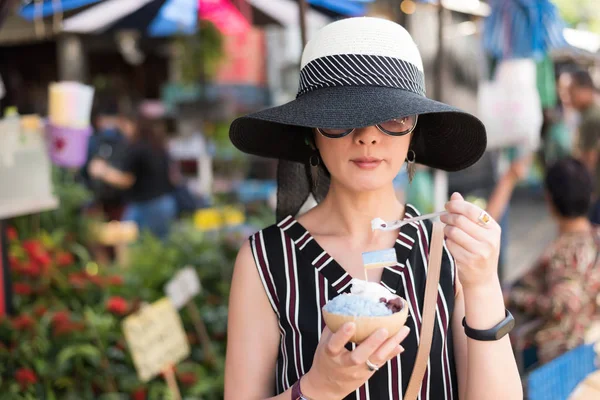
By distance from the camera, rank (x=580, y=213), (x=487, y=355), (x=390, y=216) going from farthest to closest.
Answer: (x=580, y=213)
(x=390, y=216)
(x=487, y=355)

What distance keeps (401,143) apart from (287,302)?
16.8 inches

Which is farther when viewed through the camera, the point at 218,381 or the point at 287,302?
the point at 218,381

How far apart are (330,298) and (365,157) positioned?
0.31m

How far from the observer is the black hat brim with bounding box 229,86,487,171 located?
140 cm

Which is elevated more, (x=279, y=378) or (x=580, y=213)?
(x=279, y=378)

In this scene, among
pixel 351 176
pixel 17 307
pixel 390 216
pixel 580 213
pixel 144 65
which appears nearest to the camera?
pixel 351 176

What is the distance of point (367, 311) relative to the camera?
4.04ft

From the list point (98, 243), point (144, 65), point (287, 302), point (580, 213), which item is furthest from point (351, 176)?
point (144, 65)

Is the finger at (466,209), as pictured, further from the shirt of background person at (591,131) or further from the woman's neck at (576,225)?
the shirt of background person at (591,131)

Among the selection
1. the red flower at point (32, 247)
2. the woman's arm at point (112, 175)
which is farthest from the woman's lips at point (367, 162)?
the woman's arm at point (112, 175)

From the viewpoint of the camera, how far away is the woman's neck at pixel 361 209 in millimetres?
1592

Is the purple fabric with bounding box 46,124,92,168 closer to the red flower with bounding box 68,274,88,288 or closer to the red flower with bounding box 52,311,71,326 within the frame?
the red flower with bounding box 52,311,71,326

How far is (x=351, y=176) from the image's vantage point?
1461 millimetres

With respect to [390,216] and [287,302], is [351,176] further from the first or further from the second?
[287,302]
